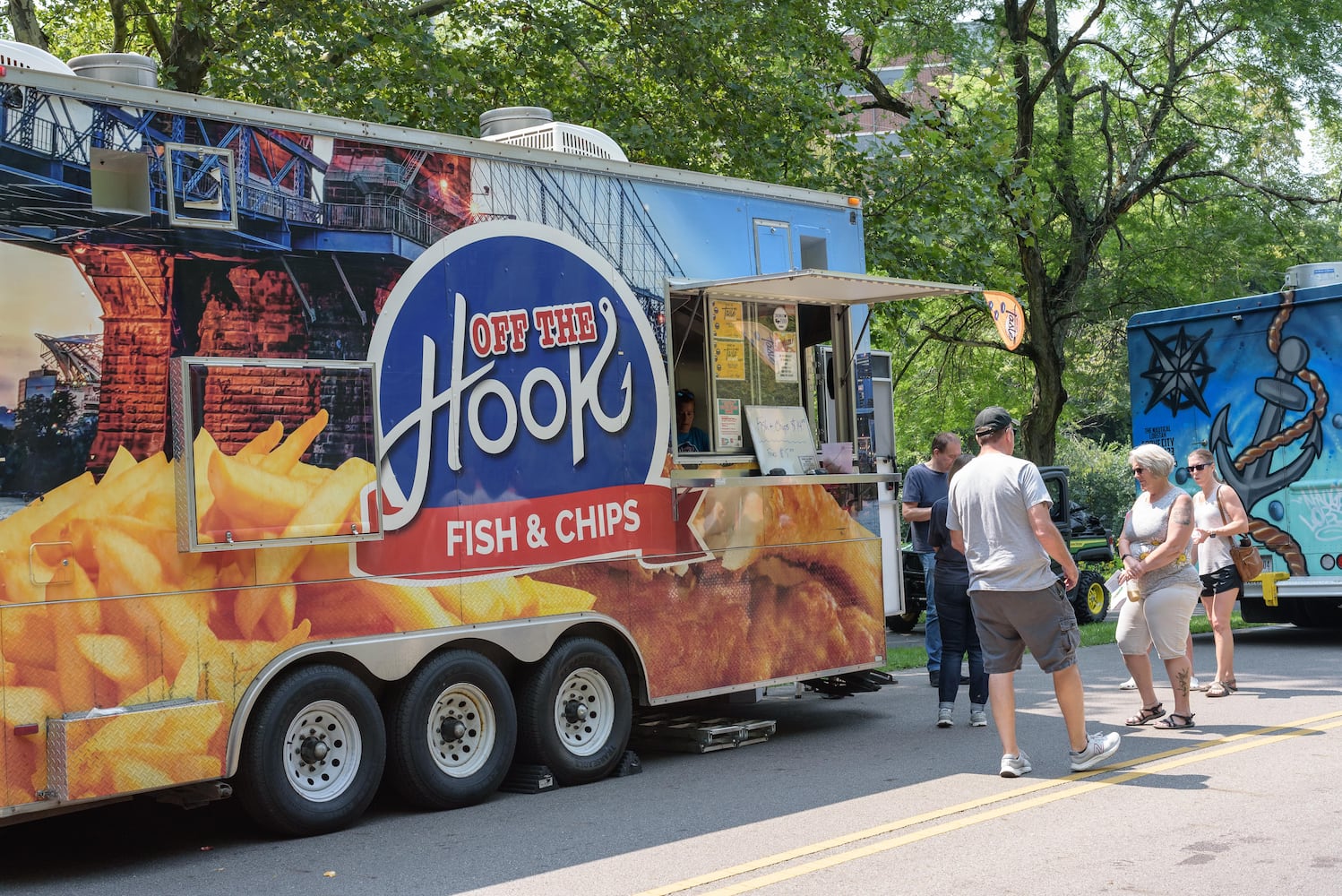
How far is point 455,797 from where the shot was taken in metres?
7.59

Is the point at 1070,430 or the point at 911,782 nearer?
the point at 911,782

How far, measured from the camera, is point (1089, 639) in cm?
1552

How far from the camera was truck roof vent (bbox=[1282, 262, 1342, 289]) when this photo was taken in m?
13.8

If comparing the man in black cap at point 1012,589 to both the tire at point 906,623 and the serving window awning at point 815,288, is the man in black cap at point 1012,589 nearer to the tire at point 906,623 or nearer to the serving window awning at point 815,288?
the serving window awning at point 815,288

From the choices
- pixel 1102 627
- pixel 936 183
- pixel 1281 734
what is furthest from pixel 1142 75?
pixel 1281 734

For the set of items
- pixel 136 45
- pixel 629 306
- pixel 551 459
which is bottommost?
pixel 551 459

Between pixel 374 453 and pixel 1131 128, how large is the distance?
2070cm

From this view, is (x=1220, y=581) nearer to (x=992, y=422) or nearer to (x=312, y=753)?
(x=992, y=422)

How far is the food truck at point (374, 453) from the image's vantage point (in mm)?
6293

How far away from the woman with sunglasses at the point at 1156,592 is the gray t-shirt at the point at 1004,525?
5.23ft

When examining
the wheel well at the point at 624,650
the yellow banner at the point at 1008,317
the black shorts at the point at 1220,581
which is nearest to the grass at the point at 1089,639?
the black shorts at the point at 1220,581

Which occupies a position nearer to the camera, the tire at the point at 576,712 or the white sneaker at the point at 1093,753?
the white sneaker at the point at 1093,753

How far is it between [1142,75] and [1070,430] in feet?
64.4

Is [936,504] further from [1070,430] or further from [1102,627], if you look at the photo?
[1070,430]
